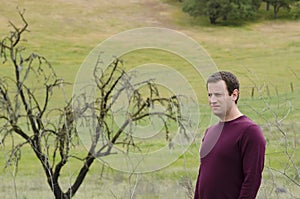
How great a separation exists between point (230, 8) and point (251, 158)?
50992 mm

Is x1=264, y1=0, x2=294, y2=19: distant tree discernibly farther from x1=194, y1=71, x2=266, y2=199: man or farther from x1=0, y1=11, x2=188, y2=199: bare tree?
x1=194, y1=71, x2=266, y2=199: man

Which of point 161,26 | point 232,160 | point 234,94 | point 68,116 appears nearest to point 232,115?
point 234,94

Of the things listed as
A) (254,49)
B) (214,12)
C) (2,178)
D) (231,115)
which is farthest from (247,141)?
(214,12)

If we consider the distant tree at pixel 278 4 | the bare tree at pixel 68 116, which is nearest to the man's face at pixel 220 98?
the bare tree at pixel 68 116

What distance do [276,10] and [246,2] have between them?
14.1ft

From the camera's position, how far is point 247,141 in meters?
3.17

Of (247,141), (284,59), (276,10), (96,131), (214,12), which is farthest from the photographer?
(276,10)

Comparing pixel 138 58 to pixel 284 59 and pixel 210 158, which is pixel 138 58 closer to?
pixel 284 59

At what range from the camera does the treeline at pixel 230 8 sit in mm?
53375

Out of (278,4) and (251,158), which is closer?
(251,158)

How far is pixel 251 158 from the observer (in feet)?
10.4

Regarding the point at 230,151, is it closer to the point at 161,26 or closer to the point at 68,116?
the point at 68,116

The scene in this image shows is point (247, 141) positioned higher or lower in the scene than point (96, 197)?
higher

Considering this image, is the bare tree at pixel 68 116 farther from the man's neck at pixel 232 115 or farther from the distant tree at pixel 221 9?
the distant tree at pixel 221 9
